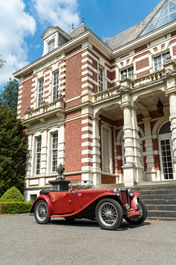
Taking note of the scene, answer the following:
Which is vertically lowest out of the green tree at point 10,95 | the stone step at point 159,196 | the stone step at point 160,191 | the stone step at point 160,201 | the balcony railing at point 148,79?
the stone step at point 160,201

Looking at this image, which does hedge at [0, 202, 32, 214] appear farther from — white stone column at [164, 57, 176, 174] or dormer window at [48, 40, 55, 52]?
dormer window at [48, 40, 55, 52]

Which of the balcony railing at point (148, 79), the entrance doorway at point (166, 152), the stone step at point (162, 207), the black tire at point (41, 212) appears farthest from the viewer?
the entrance doorway at point (166, 152)

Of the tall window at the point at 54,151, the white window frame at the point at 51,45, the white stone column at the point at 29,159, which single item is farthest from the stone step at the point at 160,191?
the white window frame at the point at 51,45

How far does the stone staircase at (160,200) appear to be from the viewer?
7.26 meters

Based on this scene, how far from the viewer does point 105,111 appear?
14.9 meters

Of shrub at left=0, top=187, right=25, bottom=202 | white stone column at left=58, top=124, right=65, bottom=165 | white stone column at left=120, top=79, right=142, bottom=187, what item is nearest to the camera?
white stone column at left=120, top=79, right=142, bottom=187

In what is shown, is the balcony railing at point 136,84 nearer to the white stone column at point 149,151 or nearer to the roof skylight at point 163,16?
the white stone column at point 149,151

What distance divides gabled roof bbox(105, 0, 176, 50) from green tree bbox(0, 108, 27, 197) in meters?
10.8

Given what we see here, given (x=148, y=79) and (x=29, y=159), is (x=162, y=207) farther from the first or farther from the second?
(x=29, y=159)

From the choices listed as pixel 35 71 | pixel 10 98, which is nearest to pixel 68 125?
pixel 35 71

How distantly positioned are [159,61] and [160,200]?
1003 cm

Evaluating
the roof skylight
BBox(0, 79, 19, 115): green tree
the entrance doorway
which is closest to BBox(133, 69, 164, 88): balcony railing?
the entrance doorway

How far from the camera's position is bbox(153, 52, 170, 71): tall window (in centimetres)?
1450

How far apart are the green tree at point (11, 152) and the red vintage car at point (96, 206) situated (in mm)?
8591
